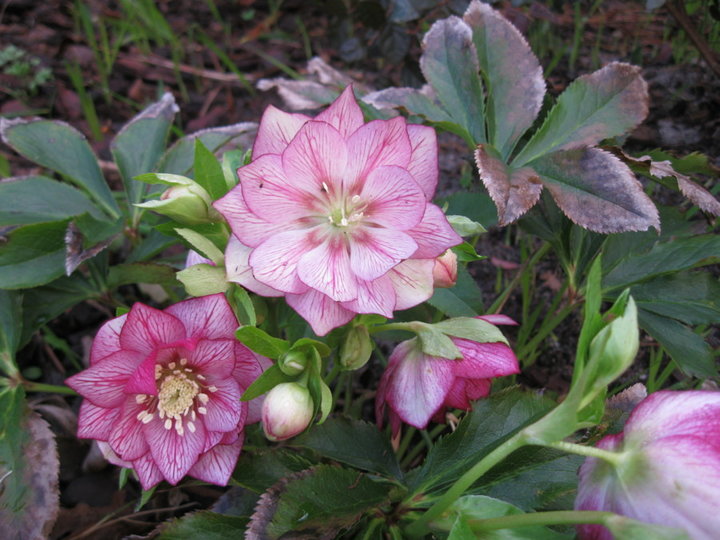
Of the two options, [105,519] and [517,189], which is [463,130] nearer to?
[517,189]

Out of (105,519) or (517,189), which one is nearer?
(517,189)

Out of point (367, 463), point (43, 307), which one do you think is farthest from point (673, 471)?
point (43, 307)

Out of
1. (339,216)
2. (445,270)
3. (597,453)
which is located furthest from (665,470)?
(339,216)

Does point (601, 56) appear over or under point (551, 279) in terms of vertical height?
over

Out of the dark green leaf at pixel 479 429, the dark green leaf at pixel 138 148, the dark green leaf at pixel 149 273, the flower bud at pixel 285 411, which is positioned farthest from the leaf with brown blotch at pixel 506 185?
the dark green leaf at pixel 138 148

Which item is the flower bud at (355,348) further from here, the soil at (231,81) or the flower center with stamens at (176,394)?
the soil at (231,81)

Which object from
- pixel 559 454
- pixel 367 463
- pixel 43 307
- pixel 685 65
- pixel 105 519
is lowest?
pixel 105 519

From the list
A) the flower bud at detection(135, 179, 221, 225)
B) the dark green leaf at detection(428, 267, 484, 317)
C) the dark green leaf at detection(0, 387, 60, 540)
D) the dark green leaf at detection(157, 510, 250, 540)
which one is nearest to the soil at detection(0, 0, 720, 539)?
the dark green leaf at detection(0, 387, 60, 540)

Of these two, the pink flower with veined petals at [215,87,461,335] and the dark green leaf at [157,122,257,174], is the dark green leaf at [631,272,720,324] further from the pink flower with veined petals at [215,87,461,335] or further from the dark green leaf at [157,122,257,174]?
the dark green leaf at [157,122,257,174]
